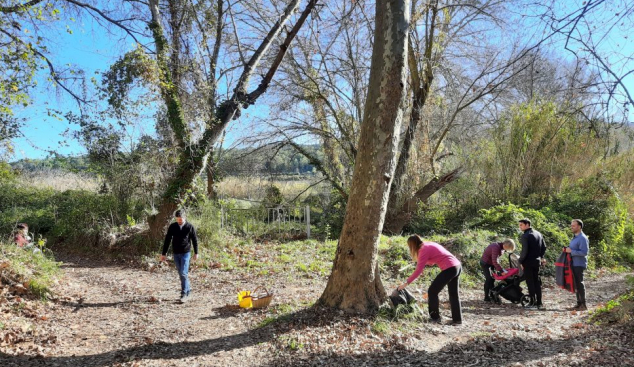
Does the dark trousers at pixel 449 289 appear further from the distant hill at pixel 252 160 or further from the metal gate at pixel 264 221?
the distant hill at pixel 252 160

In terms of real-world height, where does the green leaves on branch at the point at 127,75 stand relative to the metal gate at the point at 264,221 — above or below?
above

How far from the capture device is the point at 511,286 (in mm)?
7410

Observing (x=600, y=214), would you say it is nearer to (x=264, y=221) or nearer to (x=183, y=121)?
(x=264, y=221)

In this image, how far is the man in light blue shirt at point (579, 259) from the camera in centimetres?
695

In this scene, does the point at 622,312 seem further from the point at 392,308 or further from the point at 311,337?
the point at 311,337

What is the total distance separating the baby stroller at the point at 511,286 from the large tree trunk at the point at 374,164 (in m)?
3.28

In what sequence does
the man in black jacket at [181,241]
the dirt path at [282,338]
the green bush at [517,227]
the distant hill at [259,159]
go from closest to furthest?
the dirt path at [282,338]
the man in black jacket at [181,241]
the green bush at [517,227]
the distant hill at [259,159]

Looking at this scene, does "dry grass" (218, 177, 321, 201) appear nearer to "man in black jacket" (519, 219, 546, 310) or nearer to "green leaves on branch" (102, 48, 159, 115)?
"green leaves on branch" (102, 48, 159, 115)

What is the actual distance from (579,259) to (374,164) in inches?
181

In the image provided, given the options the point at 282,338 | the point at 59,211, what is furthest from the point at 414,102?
the point at 59,211

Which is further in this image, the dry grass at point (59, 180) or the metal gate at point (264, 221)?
the dry grass at point (59, 180)

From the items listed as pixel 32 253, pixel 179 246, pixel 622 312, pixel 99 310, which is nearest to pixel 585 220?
pixel 622 312

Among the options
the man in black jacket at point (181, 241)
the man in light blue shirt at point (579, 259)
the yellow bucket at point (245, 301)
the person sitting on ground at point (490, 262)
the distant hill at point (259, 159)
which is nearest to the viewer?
the yellow bucket at point (245, 301)

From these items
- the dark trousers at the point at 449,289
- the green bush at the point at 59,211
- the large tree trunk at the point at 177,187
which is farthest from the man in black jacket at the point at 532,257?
the green bush at the point at 59,211
